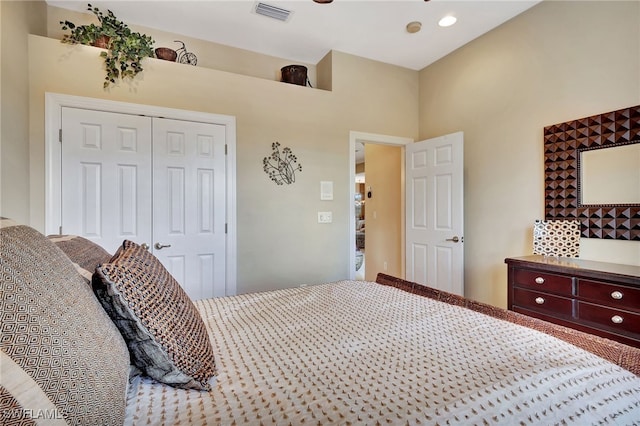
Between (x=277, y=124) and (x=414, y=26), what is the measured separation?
1.66 meters

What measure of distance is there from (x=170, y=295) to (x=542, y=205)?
2939 mm

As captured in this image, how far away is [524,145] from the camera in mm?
2709

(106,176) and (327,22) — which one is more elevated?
(327,22)

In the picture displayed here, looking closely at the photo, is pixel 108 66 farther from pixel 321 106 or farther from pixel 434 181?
pixel 434 181

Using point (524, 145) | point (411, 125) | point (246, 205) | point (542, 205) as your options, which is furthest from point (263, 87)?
point (542, 205)

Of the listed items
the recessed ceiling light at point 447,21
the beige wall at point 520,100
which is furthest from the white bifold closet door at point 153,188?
the beige wall at point 520,100

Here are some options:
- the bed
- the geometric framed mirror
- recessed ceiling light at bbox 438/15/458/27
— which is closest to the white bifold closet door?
the bed

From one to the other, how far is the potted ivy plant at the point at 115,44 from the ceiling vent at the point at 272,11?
1010 mm

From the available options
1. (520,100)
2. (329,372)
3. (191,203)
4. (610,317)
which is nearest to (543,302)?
(610,317)

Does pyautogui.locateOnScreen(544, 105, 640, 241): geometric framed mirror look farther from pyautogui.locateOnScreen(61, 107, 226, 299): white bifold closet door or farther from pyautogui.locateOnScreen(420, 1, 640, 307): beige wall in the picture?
pyautogui.locateOnScreen(61, 107, 226, 299): white bifold closet door

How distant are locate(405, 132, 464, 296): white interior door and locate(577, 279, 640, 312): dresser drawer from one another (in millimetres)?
1211

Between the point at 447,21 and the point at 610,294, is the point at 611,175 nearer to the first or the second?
the point at 610,294

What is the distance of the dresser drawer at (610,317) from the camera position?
1.64m

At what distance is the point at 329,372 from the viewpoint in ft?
2.87
